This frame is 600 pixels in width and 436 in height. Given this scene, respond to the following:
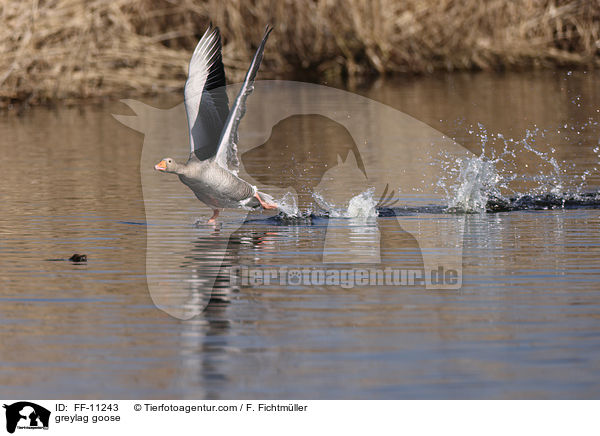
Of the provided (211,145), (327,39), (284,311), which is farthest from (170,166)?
(327,39)

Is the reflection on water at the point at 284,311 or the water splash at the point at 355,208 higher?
the water splash at the point at 355,208

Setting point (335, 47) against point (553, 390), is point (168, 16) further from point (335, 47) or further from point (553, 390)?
point (553, 390)

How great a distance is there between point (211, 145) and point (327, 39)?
1661 cm

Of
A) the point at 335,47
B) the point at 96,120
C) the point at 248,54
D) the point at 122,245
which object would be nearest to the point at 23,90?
the point at 96,120

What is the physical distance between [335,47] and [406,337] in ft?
69.7

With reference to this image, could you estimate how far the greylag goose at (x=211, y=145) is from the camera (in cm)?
1054

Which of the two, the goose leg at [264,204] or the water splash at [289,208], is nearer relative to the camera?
the goose leg at [264,204]

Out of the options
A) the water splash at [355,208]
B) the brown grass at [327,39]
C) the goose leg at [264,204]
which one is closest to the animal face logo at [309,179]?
the water splash at [355,208]

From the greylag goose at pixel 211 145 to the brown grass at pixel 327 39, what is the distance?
1251 cm

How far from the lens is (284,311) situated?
7.39 m

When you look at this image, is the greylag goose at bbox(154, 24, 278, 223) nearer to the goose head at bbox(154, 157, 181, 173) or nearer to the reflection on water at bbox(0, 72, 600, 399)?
the goose head at bbox(154, 157, 181, 173)
